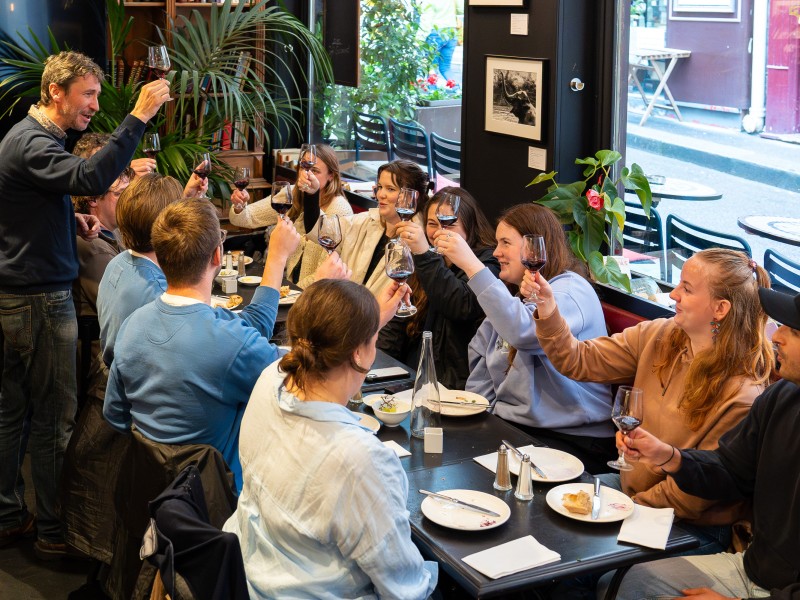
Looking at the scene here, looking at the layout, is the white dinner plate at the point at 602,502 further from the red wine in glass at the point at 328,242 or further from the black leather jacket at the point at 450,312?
the black leather jacket at the point at 450,312

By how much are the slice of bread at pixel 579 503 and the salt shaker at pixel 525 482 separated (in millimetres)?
91

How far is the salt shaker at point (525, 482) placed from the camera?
8.28ft

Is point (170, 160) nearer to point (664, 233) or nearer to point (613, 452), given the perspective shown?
point (664, 233)

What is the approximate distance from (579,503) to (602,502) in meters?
0.08

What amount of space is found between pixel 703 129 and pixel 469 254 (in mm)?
1325

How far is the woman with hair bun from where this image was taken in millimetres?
1955

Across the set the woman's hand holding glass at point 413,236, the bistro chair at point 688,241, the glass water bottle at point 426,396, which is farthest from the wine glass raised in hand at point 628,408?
the bistro chair at point 688,241

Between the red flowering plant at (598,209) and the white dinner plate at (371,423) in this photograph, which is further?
the red flowering plant at (598,209)

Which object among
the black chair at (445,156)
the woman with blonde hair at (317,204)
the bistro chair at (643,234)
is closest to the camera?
the bistro chair at (643,234)

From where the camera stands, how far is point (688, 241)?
4156mm

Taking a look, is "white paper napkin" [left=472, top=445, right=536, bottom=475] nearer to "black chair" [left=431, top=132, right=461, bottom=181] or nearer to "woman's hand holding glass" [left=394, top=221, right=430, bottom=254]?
"woman's hand holding glass" [left=394, top=221, right=430, bottom=254]

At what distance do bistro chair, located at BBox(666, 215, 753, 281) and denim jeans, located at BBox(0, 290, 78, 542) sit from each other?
256 cm

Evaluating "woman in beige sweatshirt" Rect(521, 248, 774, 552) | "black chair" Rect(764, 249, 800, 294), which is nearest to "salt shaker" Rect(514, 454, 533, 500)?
"woman in beige sweatshirt" Rect(521, 248, 774, 552)

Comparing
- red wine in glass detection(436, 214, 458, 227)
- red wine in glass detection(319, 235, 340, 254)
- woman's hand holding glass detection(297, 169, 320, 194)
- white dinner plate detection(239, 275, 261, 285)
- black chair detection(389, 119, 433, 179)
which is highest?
black chair detection(389, 119, 433, 179)
